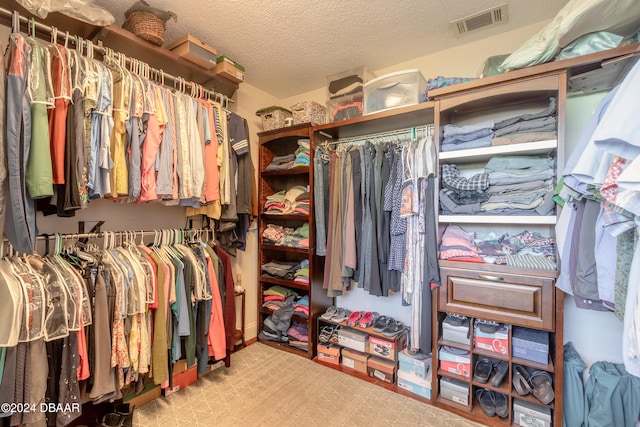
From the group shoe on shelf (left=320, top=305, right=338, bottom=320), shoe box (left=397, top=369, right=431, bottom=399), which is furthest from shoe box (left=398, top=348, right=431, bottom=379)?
shoe on shelf (left=320, top=305, right=338, bottom=320)

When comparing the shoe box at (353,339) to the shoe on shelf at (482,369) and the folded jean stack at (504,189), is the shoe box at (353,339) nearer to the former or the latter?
the shoe on shelf at (482,369)

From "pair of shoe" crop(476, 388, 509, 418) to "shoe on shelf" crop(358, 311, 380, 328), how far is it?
802mm

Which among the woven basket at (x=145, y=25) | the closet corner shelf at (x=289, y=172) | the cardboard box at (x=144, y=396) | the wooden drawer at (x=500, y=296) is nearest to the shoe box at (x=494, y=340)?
the wooden drawer at (x=500, y=296)

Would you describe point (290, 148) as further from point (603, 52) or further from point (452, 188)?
point (603, 52)

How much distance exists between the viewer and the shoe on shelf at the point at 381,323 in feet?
6.90

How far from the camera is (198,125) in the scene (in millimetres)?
1849

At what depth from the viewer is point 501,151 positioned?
1581 millimetres

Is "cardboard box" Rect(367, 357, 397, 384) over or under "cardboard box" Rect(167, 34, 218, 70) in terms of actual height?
under

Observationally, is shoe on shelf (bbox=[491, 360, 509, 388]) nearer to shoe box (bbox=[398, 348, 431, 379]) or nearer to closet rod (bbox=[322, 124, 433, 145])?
→ shoe box (bbox=[398, 348, 431, 379])

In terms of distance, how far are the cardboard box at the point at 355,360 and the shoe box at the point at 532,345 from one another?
0.99 metres

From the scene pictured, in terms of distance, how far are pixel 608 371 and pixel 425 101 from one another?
74.2 inches

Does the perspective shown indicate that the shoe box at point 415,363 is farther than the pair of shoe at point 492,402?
Yes

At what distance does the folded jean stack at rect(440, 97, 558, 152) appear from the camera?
4.94 ft

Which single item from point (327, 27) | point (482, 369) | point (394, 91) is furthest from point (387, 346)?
point (327, 27)
